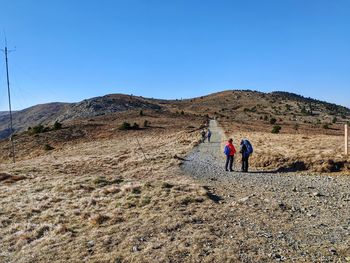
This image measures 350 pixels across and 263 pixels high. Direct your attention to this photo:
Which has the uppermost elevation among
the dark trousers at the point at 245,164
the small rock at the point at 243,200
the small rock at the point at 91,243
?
the dark trousers at the point at 245,164

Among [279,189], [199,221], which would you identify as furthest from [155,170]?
[199,221]

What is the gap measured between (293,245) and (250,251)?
3.32 ft

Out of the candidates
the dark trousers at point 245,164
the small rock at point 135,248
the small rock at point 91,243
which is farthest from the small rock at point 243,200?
the dark trousers at point 245,164

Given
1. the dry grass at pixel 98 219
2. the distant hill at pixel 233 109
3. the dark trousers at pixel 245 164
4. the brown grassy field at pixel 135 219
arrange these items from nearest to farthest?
the brown grassy field at pixel 135 219 < the dry grass at pixel 98 219 < the dark trousers at pixel 245 164 < the distant hill at pixel 233 109

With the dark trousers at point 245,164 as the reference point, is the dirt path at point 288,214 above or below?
below

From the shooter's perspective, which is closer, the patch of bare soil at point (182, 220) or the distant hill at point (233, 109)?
the patch of bare soil at point (182, 220)

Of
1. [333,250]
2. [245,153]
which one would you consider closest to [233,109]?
[245,153]

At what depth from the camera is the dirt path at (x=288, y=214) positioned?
26.2ft

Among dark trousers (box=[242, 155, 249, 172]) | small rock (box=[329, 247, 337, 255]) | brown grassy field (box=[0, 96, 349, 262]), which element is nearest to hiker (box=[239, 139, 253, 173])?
dark trousers (box=[242, 155, 249, 172])

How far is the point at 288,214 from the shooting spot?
1059cm

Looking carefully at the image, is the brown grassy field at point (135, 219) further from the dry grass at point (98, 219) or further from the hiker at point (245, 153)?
the hiker at point (245, 153)

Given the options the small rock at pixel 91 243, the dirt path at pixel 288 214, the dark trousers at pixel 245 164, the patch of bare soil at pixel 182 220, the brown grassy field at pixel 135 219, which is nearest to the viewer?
the dirt path at pixel 288 214

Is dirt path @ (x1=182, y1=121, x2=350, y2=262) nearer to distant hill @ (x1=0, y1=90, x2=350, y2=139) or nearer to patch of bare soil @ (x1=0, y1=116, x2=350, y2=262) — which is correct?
patch of bare soil @ (x1=0, y1=116, x2=350, y2=262)

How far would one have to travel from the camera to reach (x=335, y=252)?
7625 millimetres
